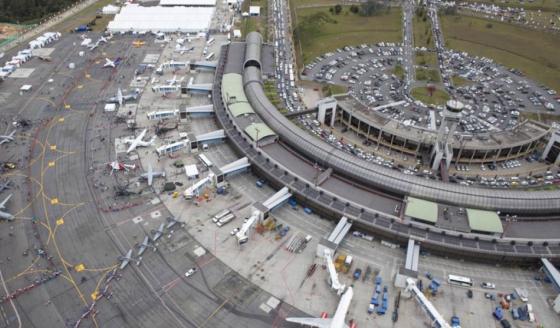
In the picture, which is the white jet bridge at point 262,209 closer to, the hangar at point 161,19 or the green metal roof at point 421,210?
the green metal roof at point 421,210

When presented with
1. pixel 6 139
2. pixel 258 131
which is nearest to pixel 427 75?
pixel 258 131

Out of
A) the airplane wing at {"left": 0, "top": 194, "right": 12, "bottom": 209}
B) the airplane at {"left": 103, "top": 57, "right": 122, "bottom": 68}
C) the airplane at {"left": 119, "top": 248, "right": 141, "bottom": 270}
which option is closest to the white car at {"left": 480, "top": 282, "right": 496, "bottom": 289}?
the airplane at {"left": 119, "top": 248, "right": 141, "bottom": 270}

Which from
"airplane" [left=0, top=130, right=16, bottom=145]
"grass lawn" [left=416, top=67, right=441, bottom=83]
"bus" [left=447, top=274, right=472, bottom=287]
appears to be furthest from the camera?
"grass lawn" [left=416, top=67, right=441, bottom=83]

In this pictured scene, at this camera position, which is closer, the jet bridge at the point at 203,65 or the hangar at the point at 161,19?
the jet bridge at the point at 203,65

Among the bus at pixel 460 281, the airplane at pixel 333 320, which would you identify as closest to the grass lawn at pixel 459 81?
the bus at pixel 460 281

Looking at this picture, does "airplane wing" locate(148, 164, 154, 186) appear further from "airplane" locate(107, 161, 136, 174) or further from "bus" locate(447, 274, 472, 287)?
"bus" locate(447, 274, 472, 287)

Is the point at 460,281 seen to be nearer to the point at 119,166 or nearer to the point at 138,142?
the point at 119,166
